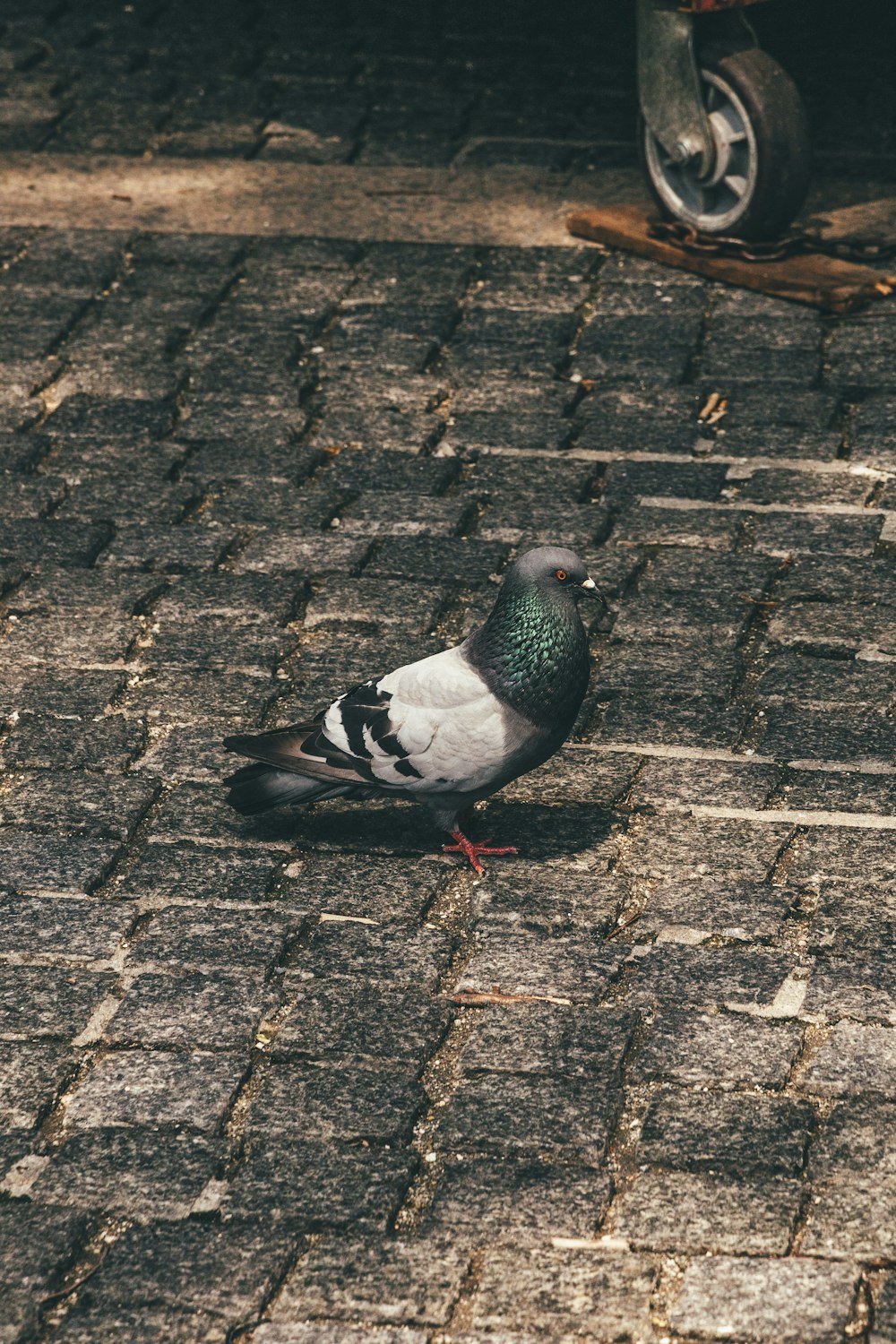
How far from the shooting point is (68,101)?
30.8 ft

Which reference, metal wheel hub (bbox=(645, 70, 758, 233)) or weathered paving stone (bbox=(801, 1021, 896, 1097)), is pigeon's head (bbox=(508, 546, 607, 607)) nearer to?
weathered paving stone (bbox=(801, 1021, 896, 1097))

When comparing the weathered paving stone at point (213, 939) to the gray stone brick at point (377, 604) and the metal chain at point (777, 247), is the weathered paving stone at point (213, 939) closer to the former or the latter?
the gray stone brick at point (377, 604)

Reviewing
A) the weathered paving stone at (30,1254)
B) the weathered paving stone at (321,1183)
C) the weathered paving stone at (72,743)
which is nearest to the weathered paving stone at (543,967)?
the weathered paving stone at (321,1183)

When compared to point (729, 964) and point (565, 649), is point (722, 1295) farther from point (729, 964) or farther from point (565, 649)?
point (565, 649)

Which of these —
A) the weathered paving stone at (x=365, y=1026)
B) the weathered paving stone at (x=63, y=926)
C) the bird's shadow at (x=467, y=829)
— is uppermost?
the weathered paving stone at (x=63, y=926)

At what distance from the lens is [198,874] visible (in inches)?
183

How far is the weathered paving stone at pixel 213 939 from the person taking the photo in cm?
434

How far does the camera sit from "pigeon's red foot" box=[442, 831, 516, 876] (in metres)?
4.66

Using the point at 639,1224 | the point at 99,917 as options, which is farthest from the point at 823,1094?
the point at 99,917

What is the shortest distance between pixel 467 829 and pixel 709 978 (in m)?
0.86

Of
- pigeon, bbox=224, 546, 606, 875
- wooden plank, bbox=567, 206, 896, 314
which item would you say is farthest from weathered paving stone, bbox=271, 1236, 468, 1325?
wooden plank, bbox=567, 206, 896, 314

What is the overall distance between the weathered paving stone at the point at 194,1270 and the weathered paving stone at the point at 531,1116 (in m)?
0.43

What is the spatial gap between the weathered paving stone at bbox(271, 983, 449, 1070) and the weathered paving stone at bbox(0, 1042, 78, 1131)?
44cm

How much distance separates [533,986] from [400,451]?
2763 millimetres
